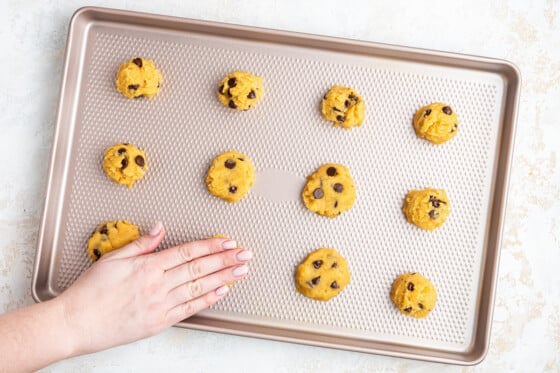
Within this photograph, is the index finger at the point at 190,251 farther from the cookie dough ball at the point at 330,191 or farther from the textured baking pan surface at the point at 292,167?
the cookie dough ball at the point at 330,191

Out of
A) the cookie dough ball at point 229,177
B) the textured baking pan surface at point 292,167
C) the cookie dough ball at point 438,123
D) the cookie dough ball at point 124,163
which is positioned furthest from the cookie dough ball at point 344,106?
the cookie dough ball at point 124,163

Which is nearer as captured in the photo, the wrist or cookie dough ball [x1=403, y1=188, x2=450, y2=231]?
the wrist

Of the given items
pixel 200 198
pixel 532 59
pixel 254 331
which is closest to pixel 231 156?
pixel 200 198

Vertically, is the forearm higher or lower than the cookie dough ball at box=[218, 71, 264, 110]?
lower

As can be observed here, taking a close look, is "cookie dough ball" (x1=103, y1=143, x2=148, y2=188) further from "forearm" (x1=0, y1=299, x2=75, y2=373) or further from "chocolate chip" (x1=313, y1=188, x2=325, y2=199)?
"chocolate chip" (x1=313, y1=188, x2=325, y2=199)

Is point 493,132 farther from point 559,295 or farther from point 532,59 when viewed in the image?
point 559,295

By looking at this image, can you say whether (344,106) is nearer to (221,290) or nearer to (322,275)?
(322,275)

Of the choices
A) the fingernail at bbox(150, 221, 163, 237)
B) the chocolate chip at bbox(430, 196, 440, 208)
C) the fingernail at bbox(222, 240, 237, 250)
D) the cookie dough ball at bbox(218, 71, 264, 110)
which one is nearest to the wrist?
the fingernail at bbox(150, 221, 163, 237)

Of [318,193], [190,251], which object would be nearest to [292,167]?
[318,193]
